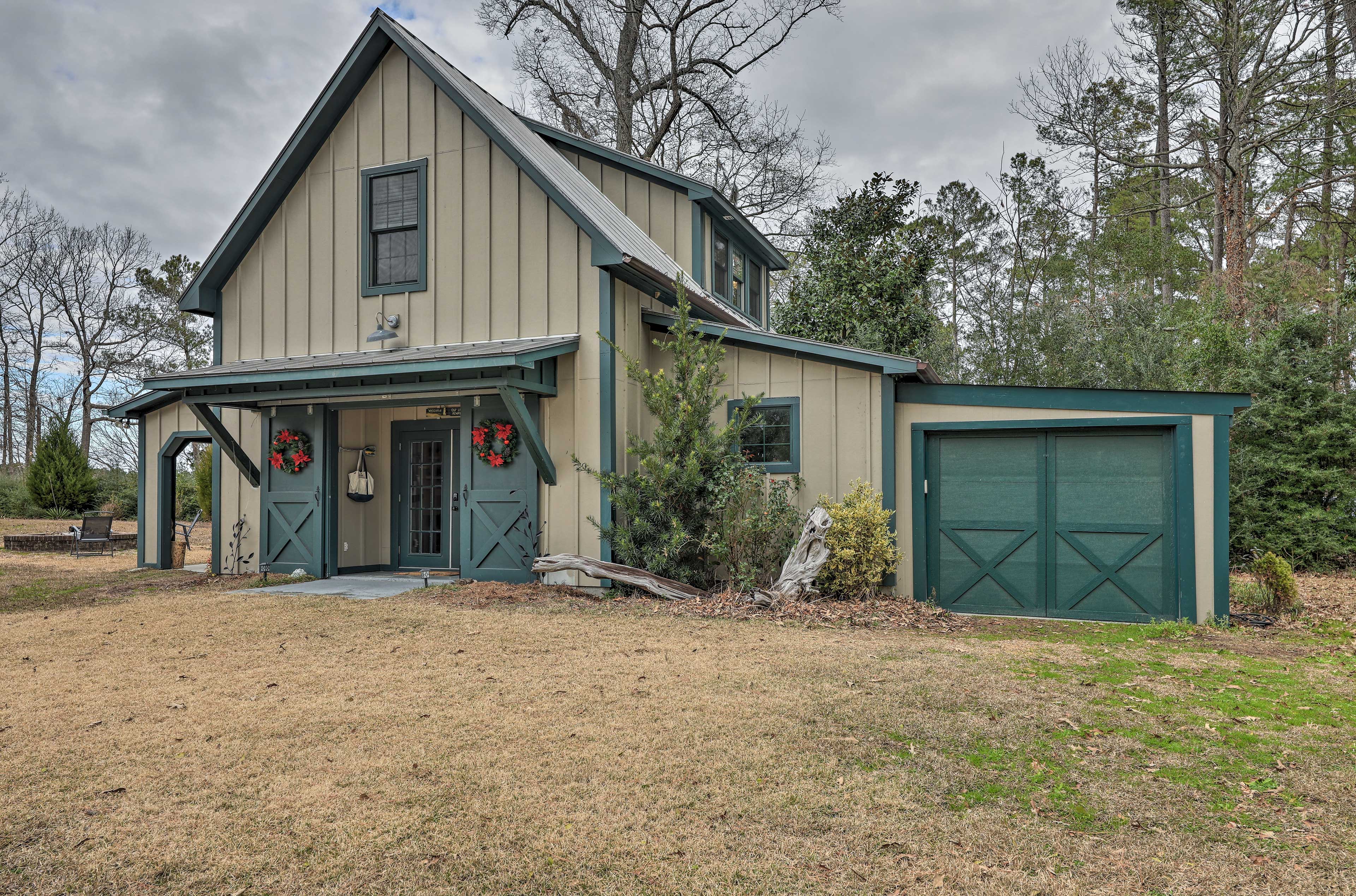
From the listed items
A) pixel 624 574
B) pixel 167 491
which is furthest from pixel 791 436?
pixel 167 491

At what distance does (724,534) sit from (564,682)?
382cm

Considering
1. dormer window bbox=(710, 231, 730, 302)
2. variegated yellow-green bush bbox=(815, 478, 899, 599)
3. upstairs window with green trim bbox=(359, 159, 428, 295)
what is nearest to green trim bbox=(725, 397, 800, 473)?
variegated yellow-green bush bbox=(815, 478, 899, 599)

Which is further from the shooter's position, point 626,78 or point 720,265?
point 626,78

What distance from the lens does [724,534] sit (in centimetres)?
907

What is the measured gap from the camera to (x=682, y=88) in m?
21.1

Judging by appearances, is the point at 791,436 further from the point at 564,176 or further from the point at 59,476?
the point at 59,476

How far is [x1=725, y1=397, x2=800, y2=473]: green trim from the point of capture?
388 inches

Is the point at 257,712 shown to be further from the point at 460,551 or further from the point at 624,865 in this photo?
the point at 460,551

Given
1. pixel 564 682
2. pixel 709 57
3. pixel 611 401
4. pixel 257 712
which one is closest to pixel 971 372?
pixel 709 57

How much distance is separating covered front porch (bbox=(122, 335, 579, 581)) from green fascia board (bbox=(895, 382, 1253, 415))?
434cm

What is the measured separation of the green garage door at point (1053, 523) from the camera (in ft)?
28.5

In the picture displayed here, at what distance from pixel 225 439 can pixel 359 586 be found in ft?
10.0

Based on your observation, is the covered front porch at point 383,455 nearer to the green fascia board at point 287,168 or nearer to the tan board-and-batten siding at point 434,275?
the tan board-and-batten siding at point 434,275

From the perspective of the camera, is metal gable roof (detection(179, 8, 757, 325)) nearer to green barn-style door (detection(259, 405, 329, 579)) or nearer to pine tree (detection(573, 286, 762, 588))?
pine tree (detection(573, 286, 762, 588))
